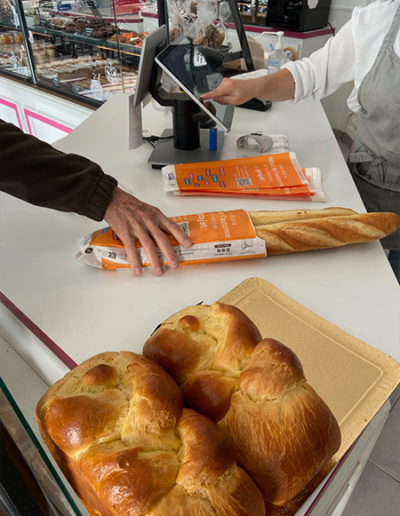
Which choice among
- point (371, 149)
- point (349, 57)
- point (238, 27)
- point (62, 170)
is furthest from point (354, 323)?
point (238, 27)

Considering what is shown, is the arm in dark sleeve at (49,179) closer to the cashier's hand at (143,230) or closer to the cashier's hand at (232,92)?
the cashier's hand at (143,230)

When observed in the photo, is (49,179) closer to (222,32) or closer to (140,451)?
(140,451)

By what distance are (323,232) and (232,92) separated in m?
0.61

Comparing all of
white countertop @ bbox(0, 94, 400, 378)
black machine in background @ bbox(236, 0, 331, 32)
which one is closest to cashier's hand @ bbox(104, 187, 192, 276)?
white countertop @ bbox(0, 94, 400, 378)

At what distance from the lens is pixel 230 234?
0.81m

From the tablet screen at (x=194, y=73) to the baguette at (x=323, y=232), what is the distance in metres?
0.37

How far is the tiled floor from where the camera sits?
3.87 feet

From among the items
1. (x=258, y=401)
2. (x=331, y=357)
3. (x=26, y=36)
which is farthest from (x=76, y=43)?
(x=258, y=401)

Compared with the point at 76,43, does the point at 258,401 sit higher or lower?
lower

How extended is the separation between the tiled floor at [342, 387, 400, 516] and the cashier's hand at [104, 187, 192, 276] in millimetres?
992

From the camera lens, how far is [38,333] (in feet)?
2.22

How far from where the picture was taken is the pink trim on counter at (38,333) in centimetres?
63

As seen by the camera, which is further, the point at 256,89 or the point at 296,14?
the point at 296,14

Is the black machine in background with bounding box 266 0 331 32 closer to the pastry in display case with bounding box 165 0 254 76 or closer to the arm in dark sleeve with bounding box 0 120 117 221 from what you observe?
the pastry in display case with bounding box 165 0 254 76
